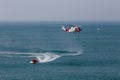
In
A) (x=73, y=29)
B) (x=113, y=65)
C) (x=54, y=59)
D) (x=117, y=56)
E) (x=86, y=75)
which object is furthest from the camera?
(x=73, y=29)

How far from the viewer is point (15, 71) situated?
9406 centimetres

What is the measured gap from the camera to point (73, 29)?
182 m

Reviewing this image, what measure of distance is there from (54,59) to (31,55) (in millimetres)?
8924

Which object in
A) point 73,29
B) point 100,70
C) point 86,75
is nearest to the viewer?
point 86,75

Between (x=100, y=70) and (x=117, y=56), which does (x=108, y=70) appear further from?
(x=117, y=56)

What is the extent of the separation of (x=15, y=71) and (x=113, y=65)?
25.4m

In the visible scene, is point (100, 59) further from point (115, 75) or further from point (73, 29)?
point (73, 29)

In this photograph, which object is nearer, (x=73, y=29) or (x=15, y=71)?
(x=15, y=71)

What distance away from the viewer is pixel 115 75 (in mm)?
89938

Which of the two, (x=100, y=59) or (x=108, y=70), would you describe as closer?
(x=108, y=70)

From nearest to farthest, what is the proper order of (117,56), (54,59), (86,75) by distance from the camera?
(86,75)
(54,59)
(117,56)

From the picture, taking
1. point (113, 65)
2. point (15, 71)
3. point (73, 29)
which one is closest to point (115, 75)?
point (113, 65)

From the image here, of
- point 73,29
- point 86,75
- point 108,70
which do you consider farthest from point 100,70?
point 73,29

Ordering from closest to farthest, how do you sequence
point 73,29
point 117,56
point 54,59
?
point 54,59 → point 117,56 → point 73,29
